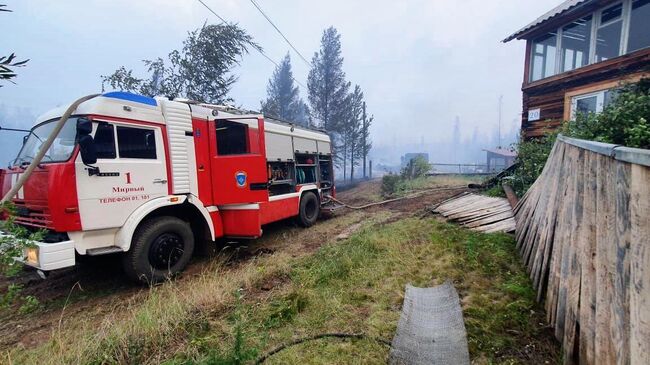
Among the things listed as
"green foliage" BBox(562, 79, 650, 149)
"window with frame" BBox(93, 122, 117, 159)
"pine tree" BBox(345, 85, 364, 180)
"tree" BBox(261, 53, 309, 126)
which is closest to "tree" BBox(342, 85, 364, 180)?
"pine tree" BBox(345, 85, 364, 180)

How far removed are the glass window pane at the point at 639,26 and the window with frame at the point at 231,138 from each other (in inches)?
409

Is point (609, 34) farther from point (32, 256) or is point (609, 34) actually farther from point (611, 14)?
point (32, 256)

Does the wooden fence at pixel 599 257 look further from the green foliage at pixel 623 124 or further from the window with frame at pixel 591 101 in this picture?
the window with frame at pixel 591 101

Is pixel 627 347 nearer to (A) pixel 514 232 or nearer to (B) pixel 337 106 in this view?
(A) pixel 514 232

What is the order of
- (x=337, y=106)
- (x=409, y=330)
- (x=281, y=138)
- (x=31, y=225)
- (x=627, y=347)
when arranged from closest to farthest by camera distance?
(x=627, y=347), (x=409, y=330), (x=31, y=225), (x=281, y=138), (x=337, y=106)

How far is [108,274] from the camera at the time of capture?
5129mm

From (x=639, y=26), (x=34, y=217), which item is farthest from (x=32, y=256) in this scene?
(x=639, y=26)

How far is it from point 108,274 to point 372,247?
4639 mm

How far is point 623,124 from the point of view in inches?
208

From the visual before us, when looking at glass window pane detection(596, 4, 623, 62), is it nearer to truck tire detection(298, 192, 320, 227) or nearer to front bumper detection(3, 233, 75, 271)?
truck tire detection(298, 192, 320, 227)

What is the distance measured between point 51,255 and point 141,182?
4.57 feet

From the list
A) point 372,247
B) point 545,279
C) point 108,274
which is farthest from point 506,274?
point 108,274

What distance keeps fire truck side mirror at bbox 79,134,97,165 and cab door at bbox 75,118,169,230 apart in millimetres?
106

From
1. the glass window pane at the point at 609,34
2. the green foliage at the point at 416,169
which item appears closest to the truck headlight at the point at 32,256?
the glass window pane at the point at 609,34
